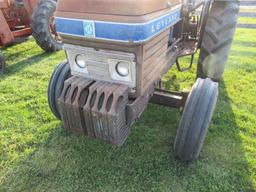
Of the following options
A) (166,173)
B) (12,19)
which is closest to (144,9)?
(166,173)

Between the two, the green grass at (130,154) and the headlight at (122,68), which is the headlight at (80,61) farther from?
the green grass at (130,154)

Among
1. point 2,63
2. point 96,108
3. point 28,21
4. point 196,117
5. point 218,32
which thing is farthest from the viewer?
point 28,21

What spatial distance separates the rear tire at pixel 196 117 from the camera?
6.63ft

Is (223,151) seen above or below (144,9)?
below

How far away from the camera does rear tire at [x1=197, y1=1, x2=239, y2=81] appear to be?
110 inches

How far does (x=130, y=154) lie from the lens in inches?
96.5

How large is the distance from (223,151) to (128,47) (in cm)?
155

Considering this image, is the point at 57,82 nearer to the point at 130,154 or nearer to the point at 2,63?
the point at 130,154

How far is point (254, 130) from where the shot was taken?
2820mm

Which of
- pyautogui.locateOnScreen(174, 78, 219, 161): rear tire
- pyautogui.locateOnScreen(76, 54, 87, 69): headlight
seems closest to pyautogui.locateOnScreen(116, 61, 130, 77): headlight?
pyautogui.locateOnScreen(76, 54, 87, 69): headlight

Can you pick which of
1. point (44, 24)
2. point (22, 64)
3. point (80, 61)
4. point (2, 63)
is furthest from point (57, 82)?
point (44, 24)

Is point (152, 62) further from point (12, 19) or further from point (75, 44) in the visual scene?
point (12, 19)

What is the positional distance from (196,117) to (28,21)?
5.13 metres

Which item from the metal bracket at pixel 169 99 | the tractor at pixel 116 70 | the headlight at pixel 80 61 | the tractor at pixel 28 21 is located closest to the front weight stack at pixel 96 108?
the tractor at pixel 116 70
